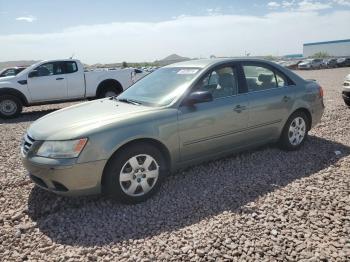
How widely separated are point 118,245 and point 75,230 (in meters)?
0.57

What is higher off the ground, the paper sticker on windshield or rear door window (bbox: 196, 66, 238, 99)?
the paper sticker on windshield

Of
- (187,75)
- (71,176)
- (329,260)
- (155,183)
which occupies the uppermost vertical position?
(187,75)

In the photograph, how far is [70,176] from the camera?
3.60m

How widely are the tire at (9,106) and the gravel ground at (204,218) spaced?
6.16 m

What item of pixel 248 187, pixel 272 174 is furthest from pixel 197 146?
pixel 272 174

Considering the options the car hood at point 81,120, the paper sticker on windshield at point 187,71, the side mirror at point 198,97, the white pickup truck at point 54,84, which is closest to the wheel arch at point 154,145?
the car hood at point 81,120

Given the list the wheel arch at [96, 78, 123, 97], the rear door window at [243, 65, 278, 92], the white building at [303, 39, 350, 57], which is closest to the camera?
the rear door window at [243, 65, 278, 92]

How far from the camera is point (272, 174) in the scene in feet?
15.8

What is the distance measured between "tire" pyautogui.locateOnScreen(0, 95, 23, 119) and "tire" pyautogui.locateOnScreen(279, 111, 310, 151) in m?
8.51

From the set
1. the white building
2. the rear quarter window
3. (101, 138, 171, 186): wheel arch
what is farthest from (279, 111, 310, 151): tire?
the white building

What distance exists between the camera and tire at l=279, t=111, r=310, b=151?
18.4 feet

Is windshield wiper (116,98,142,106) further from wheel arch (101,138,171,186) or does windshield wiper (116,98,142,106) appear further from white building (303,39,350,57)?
white building (303,39,350,57)

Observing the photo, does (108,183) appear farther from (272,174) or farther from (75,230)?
(272,174)

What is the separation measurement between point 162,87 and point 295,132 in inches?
96.4
